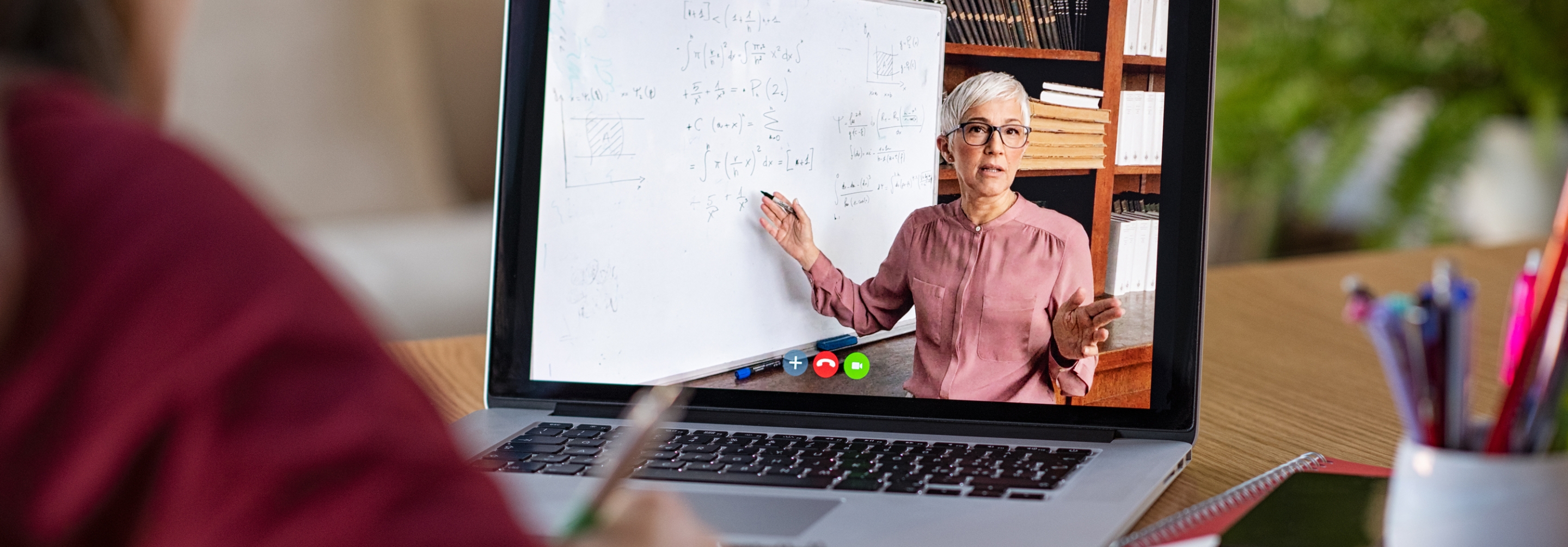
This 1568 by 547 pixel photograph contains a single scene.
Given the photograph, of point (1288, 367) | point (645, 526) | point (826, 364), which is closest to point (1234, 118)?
point (1288, 367)

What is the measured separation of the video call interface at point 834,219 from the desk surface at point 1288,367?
0.09 meters

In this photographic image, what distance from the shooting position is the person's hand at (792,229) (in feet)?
2.17

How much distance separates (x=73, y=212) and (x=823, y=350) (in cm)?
47

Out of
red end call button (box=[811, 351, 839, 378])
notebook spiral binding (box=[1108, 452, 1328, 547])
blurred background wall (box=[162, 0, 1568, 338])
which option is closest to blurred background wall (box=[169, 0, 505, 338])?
blurred background wall (box=[162, 0, 1568, 338])

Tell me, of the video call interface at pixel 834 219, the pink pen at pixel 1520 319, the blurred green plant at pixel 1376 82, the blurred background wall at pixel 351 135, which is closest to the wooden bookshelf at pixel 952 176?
the video call interface at pixel 834 219

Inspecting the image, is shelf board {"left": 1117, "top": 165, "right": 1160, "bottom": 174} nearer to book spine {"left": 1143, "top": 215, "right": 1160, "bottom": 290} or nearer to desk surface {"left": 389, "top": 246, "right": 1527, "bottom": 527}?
book spine {"left": 1143, "top": 215, "right": 1160, "bottom": 290}

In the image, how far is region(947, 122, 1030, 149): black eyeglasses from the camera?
0.63 meters

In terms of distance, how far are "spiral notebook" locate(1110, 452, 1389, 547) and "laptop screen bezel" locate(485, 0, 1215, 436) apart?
0.07 metres

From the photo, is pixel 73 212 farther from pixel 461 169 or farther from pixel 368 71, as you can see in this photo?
pixel 461 169

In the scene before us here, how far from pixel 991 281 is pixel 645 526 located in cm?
35

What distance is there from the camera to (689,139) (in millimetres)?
668

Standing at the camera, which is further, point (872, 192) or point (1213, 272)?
point (1213, 272)

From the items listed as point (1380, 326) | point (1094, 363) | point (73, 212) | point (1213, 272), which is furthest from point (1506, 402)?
point (1213, 272)

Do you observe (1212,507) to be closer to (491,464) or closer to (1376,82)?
(491,464)
